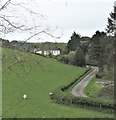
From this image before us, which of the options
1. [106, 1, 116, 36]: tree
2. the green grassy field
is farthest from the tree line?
the green grassy field

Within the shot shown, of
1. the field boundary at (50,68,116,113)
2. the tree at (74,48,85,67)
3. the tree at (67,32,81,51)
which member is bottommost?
the field boundary at (50,68,116,113)

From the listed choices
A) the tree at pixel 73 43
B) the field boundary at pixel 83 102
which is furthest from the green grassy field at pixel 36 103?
the tree at pixel 73 43

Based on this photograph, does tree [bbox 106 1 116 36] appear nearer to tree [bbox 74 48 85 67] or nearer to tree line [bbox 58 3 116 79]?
tree line [bbox 58 3 116 79]

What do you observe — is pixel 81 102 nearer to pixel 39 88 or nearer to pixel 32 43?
pixel 39 88

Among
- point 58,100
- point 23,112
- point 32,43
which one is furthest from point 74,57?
point 32,43

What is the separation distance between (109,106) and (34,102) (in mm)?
8395

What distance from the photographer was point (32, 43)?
22.7 ft

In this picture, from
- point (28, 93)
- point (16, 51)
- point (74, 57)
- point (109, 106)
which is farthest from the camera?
point (74, 57)

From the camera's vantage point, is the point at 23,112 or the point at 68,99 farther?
the point at 68,99

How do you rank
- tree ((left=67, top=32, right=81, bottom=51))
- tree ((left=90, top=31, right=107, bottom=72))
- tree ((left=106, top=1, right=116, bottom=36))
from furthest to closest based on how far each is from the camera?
1. tree ((left=67, top=32, right=81, bottom=51))
2. tree ((left=90, top=31, right=107, bottom=72))
3. tree ((left=106, top=1, right=116, bottom=36))

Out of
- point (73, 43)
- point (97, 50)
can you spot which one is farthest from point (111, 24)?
point (73, 43)

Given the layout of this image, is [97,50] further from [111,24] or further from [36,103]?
[36,103]

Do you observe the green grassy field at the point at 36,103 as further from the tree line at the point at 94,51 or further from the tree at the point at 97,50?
the tree at the point at 97,50

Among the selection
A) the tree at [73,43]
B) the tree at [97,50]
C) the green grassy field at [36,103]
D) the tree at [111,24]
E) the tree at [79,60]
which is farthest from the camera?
the tree at [73,43]
